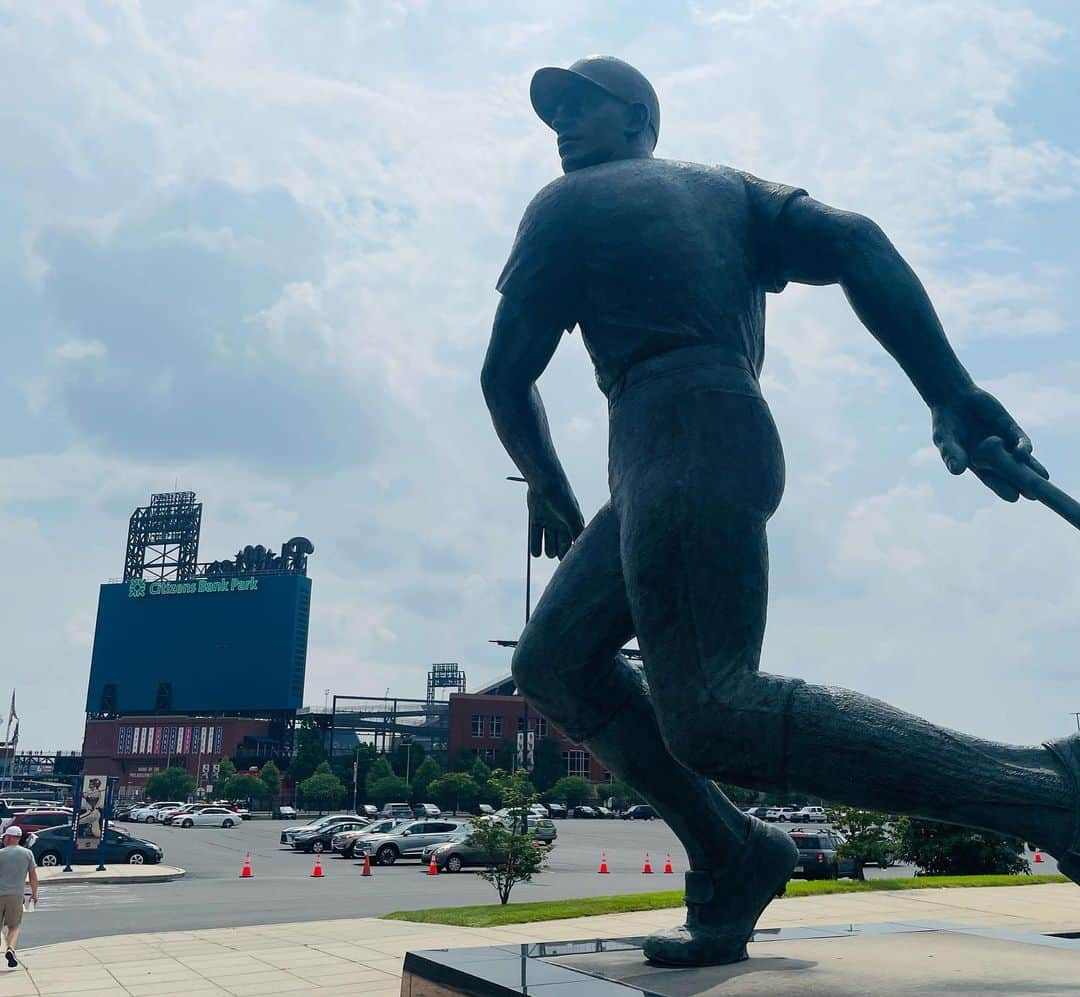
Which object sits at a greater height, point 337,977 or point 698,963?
point 698,963

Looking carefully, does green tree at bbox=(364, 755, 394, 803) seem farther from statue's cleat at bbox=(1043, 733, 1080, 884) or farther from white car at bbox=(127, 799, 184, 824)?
statue's cleat at bbox=(1043, 733, 1080, 884)

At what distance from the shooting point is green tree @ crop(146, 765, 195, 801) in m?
60.2

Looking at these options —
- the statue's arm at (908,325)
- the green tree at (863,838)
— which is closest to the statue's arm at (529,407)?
the statue's arm at (908,325)

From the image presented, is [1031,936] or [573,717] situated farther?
[1031,936]

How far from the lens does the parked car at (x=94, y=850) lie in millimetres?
22531

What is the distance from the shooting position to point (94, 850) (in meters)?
22.7

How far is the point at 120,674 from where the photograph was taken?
74.6 metres

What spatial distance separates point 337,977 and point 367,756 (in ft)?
188

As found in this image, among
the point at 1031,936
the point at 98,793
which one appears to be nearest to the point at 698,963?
the point at 1031,936

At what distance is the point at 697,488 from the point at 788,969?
152 cm

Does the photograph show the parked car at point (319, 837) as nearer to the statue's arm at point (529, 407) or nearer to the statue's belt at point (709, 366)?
the statue's arm at point (529, 407)

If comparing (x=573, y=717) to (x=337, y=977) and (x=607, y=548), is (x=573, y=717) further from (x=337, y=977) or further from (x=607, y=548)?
(x=337, y=977)

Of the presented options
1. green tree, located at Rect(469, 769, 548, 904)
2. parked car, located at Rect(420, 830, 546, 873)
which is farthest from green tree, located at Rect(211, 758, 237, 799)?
green tree, located at Rect(469, 769, 548, 904)

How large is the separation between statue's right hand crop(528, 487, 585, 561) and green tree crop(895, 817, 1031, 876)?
1482cm
